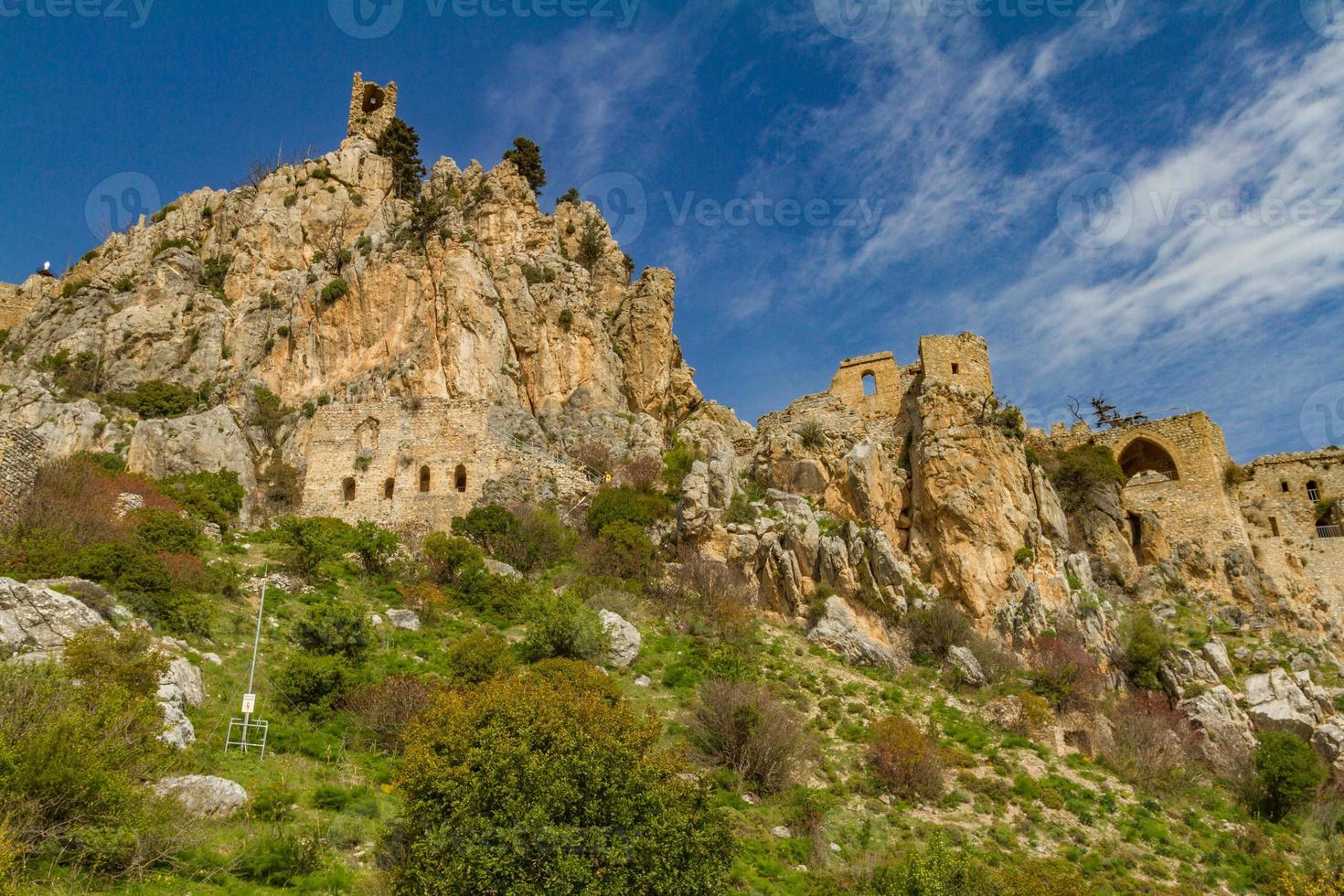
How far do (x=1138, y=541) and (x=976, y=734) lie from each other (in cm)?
1696

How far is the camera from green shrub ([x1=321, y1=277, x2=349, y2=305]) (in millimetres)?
37875

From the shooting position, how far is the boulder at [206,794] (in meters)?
12.0

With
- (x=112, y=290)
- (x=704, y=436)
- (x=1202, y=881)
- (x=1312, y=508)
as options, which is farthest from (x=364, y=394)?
(x=1312, y=508)

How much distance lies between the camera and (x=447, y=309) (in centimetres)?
3566

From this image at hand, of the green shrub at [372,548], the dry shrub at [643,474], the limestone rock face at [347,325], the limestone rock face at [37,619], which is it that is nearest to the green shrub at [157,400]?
the limestone rock face at [347,325]

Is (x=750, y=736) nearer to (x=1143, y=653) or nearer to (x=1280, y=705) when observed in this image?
(x=1143, y=653)

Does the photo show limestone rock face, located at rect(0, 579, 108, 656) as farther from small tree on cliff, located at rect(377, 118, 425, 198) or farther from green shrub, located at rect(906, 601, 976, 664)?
small tree on cliff, located at rect(377, 118, 425, 198)

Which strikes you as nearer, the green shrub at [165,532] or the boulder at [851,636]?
the green shrub at [165,532]

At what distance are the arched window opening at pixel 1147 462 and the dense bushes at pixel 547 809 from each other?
30.6 m

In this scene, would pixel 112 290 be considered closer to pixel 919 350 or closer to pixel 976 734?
pixel 919 350

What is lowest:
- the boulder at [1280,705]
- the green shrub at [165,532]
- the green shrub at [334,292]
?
the boulder at [1280,705]

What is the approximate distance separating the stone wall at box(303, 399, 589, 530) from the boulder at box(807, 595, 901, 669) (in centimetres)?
1032

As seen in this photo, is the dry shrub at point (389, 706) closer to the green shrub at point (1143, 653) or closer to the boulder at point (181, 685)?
the boulder at point (181, 685)

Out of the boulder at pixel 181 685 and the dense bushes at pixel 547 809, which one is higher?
the boulder at pixel 181 685
